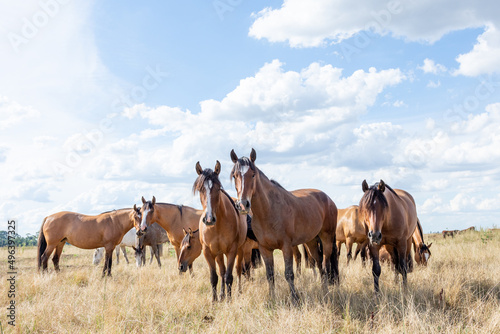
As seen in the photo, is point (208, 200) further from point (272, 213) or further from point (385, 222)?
point (385, 222)

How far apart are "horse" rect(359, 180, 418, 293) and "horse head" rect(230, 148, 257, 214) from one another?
202cm

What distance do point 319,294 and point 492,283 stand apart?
11.8 ft

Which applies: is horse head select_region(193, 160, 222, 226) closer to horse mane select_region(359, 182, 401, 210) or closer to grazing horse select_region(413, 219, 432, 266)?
horse mane select_region(359, 182, 401, 210)

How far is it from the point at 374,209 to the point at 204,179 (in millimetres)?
2787

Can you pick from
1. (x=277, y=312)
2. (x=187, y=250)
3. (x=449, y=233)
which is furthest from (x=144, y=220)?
(x=449, y=233)

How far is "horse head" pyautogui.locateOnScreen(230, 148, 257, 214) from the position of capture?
5.24 meters

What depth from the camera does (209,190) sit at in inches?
227

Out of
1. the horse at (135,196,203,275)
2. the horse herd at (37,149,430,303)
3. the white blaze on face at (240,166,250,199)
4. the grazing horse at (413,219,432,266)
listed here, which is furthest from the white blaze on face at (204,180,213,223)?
the grazing horse at (413,219,432,266)

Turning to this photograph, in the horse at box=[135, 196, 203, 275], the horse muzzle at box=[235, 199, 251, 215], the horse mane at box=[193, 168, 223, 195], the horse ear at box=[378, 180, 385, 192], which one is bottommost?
the horse at box=[135, 196, 203, 275]

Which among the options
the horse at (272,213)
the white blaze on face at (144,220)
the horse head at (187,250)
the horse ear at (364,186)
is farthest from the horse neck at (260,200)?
the white blaze on face at (144,220)

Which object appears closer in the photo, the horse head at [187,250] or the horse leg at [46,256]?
the horse head at [187,250]

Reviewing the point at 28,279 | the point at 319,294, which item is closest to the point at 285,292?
the point at 319,294

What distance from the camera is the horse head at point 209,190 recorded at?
565 cm

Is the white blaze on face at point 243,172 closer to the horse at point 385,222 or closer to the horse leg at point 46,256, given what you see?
the horse at point 385,222
